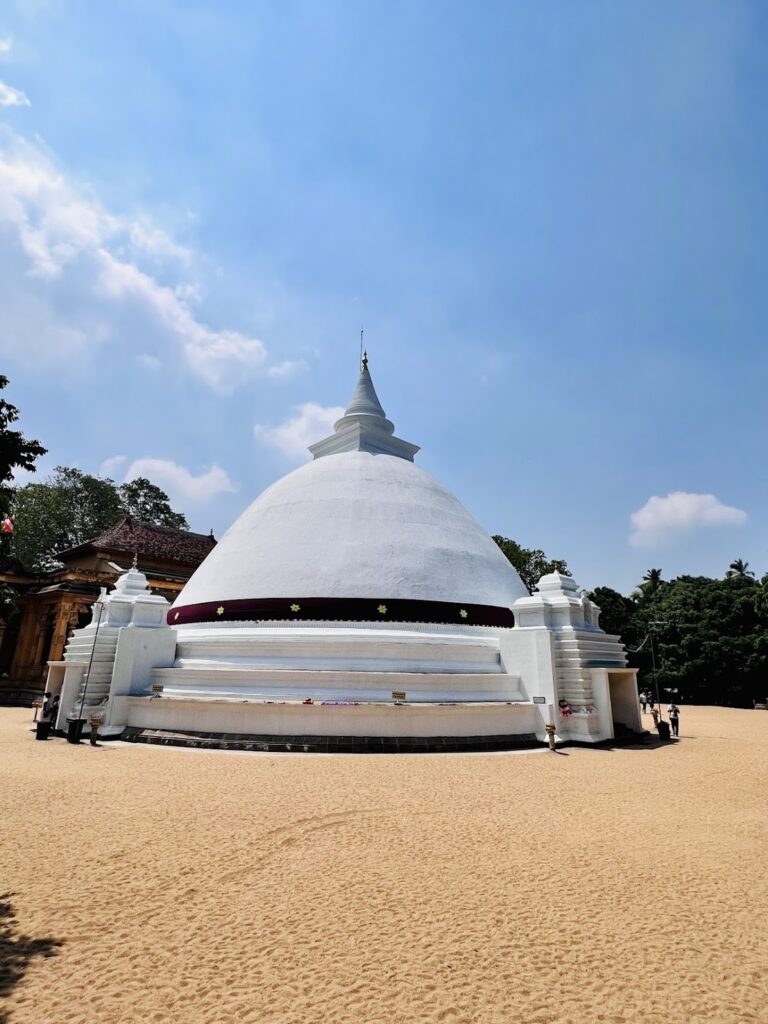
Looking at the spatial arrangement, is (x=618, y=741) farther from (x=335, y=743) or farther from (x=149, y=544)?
(x=149, y=544)

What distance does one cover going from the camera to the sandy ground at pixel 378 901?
3746 millimetres

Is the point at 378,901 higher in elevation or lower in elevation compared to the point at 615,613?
lower

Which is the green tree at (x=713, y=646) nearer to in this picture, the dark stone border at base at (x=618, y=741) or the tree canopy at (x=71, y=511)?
the dark stone border at base at (x=618, y=741)

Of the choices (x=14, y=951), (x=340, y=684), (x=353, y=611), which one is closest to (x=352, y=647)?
(x=340, y=684)

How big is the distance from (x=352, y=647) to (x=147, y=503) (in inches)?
1606

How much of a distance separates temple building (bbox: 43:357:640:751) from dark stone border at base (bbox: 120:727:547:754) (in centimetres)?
4

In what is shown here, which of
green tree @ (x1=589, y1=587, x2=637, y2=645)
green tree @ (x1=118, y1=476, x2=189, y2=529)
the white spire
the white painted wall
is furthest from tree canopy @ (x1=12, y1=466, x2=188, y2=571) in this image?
green tree @ (x1=589, y1=587, x2=637, y2=645)

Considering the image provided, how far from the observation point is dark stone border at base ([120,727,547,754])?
12.9m

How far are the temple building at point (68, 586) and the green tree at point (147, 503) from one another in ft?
42.3

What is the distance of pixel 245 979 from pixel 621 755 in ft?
39.6

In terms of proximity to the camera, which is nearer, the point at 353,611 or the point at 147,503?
the point at 353,611

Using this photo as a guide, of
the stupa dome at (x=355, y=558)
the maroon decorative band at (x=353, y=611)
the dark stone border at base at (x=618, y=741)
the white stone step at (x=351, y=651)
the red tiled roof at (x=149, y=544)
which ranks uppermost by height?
the red tiled roof at (x=149, y=544)

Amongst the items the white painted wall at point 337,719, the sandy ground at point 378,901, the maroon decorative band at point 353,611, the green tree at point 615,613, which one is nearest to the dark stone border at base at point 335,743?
the white painted wall at point 337,719

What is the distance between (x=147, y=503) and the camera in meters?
50.7
